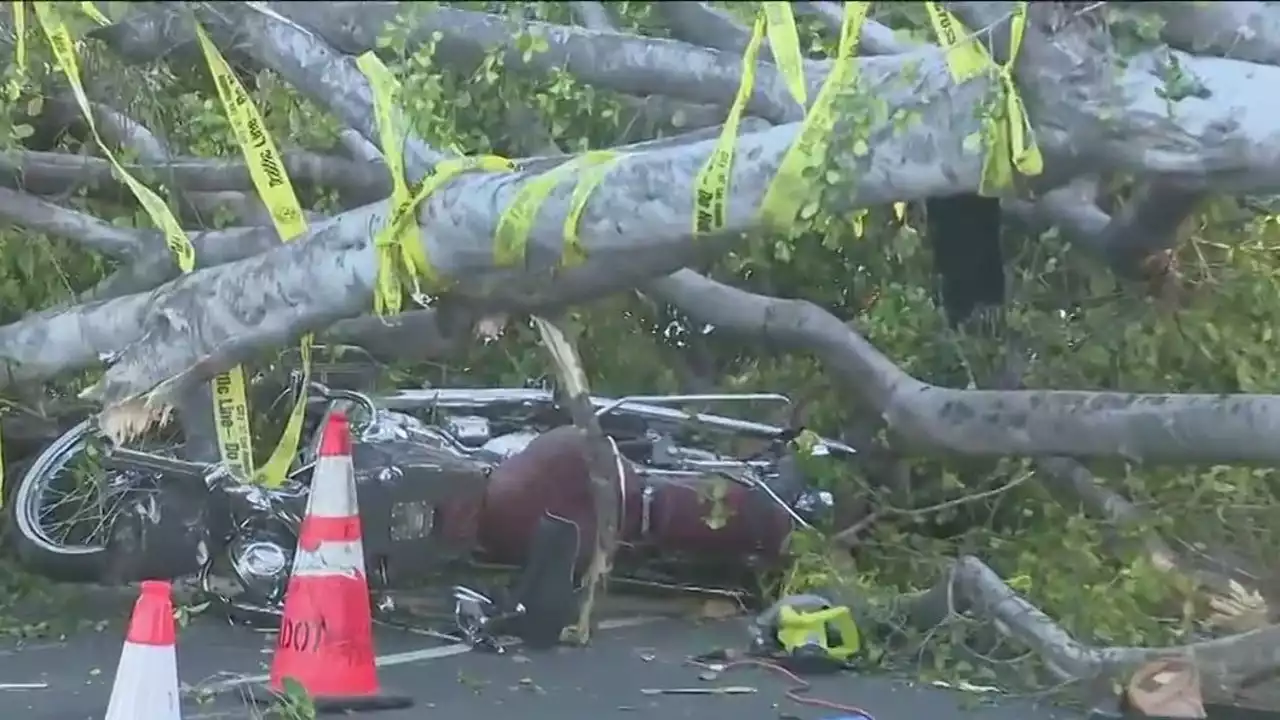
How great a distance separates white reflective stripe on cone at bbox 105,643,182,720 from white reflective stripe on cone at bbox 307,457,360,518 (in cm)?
118

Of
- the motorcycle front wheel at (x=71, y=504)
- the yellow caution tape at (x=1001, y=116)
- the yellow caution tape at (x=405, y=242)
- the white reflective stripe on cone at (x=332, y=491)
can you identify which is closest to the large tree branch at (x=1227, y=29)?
the yellow caution tape at (x=1001, y=116)

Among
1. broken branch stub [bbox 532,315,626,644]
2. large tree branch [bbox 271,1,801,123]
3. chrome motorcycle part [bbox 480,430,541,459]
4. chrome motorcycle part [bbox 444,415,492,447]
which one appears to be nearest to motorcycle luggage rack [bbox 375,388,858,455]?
chrome motorcycle part [bbox 444,415,492,447]

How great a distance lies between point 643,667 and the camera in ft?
21.8

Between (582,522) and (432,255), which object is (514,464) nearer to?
(582,522)

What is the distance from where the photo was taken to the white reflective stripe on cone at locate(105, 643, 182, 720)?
15.4ft

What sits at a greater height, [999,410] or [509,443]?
[999,410]

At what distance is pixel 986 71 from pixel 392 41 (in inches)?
71.6

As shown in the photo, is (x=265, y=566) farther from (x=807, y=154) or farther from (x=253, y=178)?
(x=807, y=154)

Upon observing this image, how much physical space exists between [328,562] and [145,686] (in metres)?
1.20

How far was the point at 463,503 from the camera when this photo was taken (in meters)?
7.38

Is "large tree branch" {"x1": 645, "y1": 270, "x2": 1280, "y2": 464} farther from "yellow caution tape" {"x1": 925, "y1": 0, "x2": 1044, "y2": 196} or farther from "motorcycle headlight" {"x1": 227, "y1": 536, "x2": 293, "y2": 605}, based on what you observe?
"yellow caution tape" {"x1": 925, "y1": 0, "x2": 1044, "y2": 196}

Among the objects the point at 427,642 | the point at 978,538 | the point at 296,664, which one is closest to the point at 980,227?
the point at 978,538

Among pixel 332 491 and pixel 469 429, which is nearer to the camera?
pixel 332 491

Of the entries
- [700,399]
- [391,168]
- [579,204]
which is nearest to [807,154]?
[579,204]
